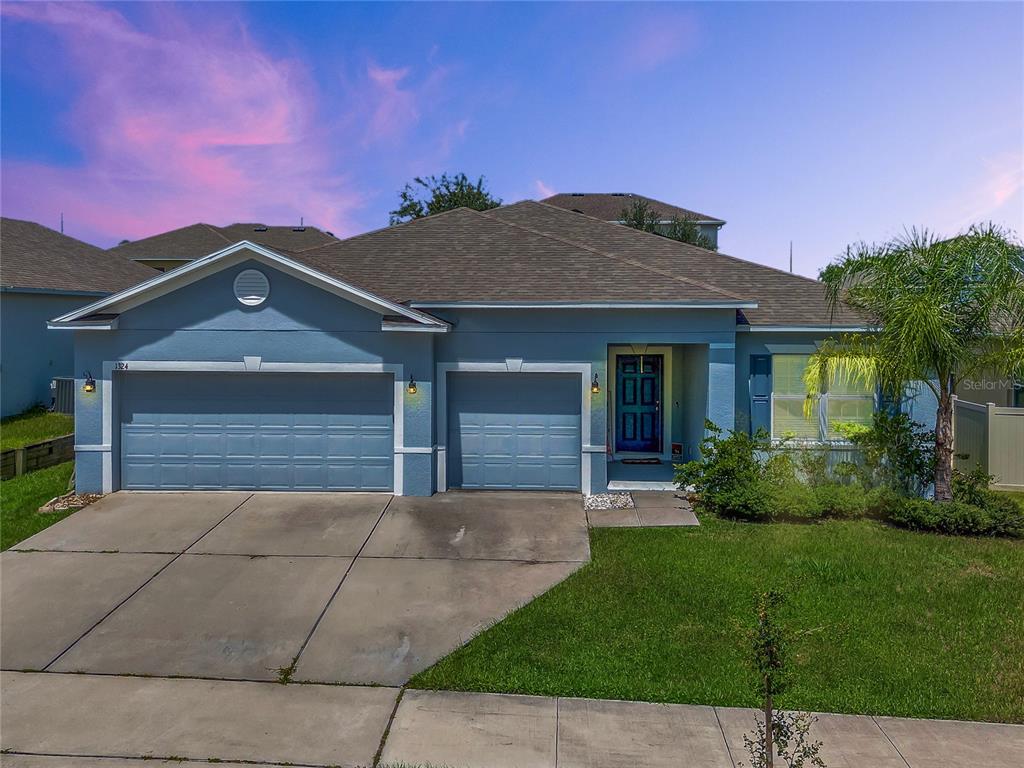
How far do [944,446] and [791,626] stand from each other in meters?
6.08

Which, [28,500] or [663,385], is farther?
[663,385]

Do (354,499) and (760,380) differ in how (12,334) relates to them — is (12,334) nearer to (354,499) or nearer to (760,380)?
(354,499)

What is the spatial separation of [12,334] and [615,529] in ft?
55.1

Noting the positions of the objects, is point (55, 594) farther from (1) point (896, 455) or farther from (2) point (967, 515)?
(1) point (896, 455)

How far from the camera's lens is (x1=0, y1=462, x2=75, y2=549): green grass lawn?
9344 millimetres

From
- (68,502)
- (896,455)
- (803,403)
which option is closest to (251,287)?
(68,502)

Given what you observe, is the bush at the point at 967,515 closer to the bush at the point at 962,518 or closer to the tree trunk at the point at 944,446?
the bush at the point at 962,518

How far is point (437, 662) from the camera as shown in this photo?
573 centimetres

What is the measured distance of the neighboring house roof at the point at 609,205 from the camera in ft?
112

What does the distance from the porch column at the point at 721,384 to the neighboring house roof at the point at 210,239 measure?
23.0 m

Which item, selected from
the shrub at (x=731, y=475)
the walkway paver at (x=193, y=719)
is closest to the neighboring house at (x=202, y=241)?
the shrub at (x=731, y=475)

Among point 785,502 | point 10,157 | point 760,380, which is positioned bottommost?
point 785,502

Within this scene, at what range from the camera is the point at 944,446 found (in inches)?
380

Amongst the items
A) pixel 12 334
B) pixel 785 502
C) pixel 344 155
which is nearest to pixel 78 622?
pixel 785 502
